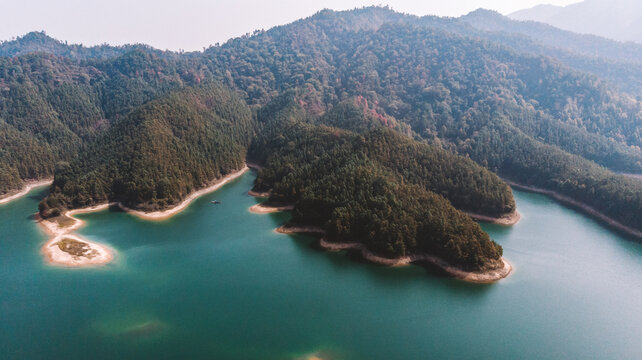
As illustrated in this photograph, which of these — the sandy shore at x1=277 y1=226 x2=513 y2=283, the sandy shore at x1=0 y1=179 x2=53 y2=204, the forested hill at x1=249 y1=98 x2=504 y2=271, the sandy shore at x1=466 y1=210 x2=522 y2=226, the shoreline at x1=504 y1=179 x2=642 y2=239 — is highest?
the forested hill at x1=249 y1=98 x2=504 y2=271

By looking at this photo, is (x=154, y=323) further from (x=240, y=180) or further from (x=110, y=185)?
(x=240, y=180)

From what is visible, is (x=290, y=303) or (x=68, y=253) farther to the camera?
(x=68, y=253)

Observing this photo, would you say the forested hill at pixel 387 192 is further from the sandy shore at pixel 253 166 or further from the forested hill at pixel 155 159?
the forested hill at pixel 155 159

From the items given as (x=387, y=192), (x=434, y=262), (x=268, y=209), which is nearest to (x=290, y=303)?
(x=434, y=262)

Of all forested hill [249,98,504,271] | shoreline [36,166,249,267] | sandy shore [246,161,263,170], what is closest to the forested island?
forested hill [249,98,504,271]

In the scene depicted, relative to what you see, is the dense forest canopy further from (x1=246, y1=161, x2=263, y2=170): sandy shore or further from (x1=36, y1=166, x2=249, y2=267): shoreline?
(x1=246, y1=161, x2=263, y2=170): sandy shore

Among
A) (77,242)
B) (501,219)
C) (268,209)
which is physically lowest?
(501,219)

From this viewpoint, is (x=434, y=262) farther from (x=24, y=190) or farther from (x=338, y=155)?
(x=24, y=190)
